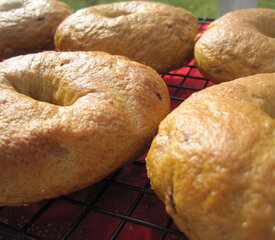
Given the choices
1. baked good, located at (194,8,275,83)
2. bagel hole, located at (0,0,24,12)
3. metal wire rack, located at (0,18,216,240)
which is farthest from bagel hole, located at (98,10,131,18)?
metal wire rack, located at (0,18,216,240)

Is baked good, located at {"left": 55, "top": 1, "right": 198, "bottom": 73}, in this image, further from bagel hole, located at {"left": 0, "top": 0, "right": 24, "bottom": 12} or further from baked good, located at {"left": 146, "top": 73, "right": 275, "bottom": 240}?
baked good, located at {"left": 146, "top": 73, "right": 275, "bottom": 240}

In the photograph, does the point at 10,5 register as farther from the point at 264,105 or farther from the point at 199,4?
the point at 199,4

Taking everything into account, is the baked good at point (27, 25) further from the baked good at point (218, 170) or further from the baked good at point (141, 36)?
A: the baked good at point (218, 170)

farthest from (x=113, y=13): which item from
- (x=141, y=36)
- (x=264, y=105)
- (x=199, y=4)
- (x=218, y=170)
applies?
(x=199, y=4)

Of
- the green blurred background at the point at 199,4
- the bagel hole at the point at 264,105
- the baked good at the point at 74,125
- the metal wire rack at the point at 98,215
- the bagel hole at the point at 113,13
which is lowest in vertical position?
the green blurred background at the point at 199,4

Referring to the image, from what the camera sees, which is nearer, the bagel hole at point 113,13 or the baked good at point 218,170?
the baked good at point 218,170

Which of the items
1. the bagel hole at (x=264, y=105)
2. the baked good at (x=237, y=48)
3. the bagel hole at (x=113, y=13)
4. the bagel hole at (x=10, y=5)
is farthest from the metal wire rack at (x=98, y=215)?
the bagel hole at (x=10, y=5)

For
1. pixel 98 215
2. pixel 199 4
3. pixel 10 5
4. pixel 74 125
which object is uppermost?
pixel 10 5

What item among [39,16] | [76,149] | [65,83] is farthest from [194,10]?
[76,149]
